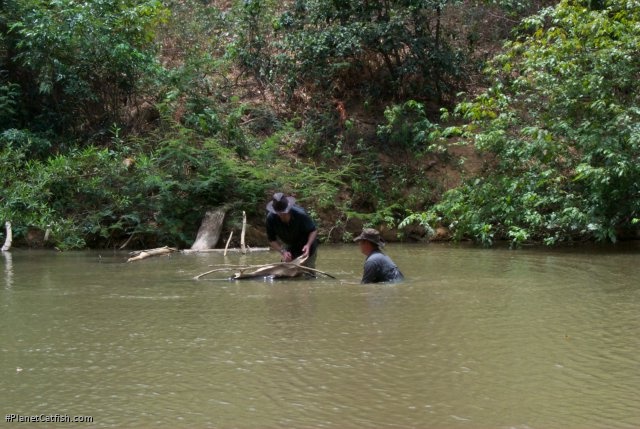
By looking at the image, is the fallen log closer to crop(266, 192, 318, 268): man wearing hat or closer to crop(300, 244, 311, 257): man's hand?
crop(266, 192, 318, 268): man wearing hat

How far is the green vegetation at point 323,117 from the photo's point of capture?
13.8 metres

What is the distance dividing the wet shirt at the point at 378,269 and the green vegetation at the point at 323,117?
4.91 meters

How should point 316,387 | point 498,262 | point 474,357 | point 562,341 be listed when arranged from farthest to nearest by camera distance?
point 498,262 → point 562,341 → point 474,357 → point 316,387

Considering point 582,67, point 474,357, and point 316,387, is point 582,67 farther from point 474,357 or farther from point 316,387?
point 316,387

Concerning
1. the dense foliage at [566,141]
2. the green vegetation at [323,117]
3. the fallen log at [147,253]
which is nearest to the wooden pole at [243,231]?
the green vegetation at [323,117]

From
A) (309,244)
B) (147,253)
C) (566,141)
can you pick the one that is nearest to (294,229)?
(309,244)

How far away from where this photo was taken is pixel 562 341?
605 cm

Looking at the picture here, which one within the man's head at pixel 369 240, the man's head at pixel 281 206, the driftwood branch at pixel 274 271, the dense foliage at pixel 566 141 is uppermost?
the dense foliage at pixel 566 141

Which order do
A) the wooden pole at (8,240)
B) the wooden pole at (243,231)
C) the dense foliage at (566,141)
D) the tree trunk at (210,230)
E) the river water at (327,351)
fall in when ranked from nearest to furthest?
the river water at (327,351), the dense foliage at (566,141), the wooden pole at (243,231), the wooden pole at (8,240), the tree trunk at (210,230)

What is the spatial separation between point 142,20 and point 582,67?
34.4ft

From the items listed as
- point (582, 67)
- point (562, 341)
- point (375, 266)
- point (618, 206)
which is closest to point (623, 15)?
point (582, 67)

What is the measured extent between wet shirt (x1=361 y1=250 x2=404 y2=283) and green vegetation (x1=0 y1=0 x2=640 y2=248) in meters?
4.91

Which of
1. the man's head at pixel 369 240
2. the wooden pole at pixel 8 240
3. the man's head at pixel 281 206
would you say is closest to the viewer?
the man's head at pixel 369 240

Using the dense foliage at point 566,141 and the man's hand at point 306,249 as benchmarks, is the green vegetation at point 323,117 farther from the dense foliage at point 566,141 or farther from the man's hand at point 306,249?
the man's hand at point 306,249
